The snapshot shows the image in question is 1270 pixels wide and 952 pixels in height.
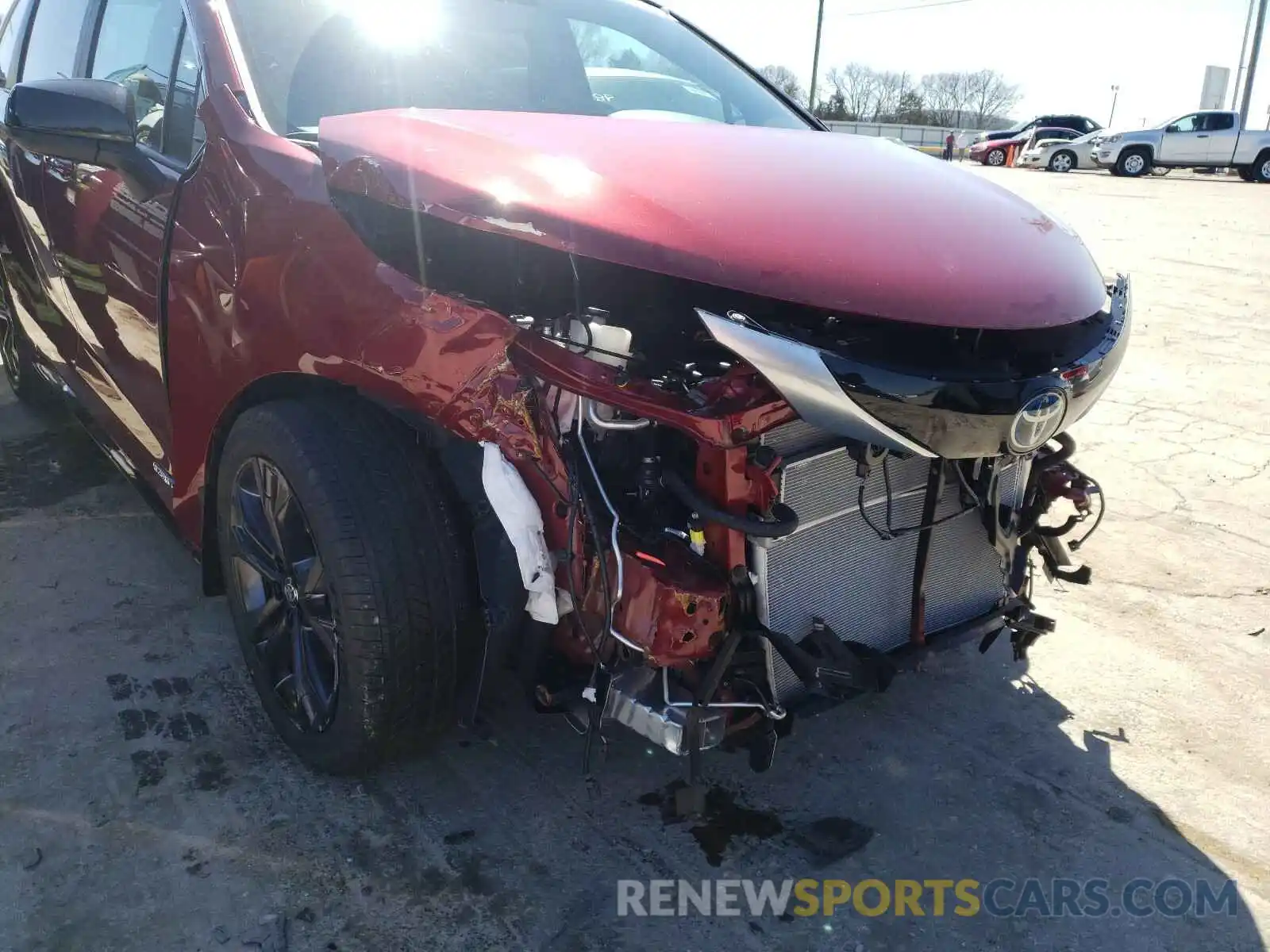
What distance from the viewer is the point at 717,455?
1.82 meters

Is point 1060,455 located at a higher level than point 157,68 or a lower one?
lower

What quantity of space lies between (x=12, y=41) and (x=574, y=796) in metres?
4.00

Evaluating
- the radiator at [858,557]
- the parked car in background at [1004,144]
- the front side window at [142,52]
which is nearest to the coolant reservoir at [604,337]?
the radiator at [858,557]

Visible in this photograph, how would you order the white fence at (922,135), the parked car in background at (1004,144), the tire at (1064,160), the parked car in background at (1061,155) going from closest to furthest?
1. the parked car in background at (1061,155)
2. the tire at (1064,160)
3. the parked car in background at (1004,144)
4. the white fence at (922,135)

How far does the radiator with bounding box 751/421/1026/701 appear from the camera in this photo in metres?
1.93

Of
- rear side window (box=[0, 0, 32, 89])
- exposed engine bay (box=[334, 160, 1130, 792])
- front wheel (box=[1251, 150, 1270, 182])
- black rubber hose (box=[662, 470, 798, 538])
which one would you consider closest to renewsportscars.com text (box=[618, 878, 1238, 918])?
exposed engine bay (box=[334, 160, 1130, 792])

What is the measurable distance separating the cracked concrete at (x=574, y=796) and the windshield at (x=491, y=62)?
1.53 m

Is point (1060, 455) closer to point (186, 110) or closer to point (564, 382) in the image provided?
point (564, 382)

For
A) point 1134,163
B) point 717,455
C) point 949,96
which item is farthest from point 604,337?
point 949,96

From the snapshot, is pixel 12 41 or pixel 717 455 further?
pixel 12 41

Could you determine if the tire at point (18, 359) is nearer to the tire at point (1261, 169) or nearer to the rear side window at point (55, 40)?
the rear side window at point (55, 40)

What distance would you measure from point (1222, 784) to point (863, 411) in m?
1.52

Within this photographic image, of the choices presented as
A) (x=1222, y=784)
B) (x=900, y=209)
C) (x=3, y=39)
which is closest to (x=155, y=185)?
(x=900, y=209)

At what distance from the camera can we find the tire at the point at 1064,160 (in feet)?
87.8
